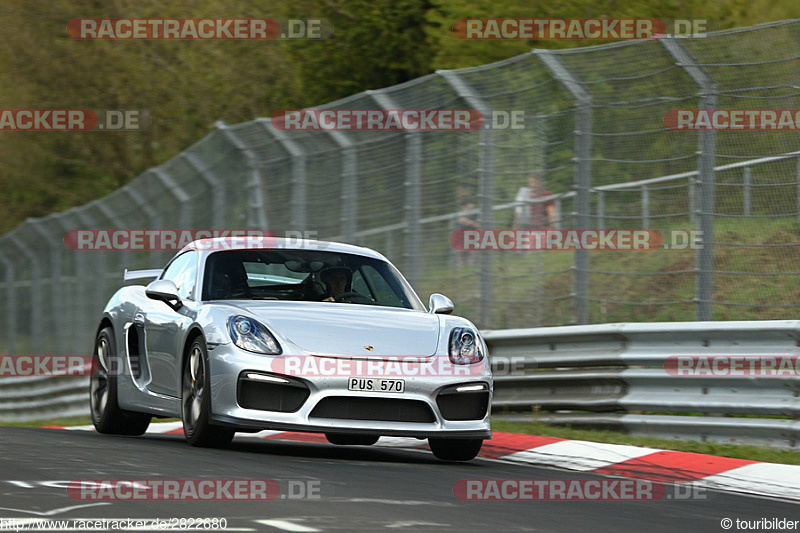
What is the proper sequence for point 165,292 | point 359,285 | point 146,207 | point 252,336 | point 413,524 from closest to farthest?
point 413,524
point 252,336
point 165,292
point 359,285
point 146,207

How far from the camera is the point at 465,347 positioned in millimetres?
8625

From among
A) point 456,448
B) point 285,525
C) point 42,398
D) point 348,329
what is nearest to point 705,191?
point 456,448

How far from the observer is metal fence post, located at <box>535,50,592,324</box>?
36.5 ft

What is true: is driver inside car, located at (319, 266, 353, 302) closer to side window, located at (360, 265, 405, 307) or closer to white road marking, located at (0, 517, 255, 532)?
side window, located at (360, 265, 405, 307)

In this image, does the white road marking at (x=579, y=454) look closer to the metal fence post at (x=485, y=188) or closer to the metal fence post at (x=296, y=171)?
the metal fence post at (x=485, y=188)

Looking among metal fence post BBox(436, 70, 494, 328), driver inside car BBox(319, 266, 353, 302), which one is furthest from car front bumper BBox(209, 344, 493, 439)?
metal fence post BBox(436, 70, 494, 328)

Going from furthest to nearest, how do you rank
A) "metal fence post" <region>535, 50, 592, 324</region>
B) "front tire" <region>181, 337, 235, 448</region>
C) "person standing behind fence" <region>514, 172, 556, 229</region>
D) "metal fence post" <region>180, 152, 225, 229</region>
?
"metal fence post" <region>180, 152, 225, 229</region> < "person standing behind fence" <region>514, 172, 556, 229</region> < "metal fence post" <region>535, 50, 592, 324</region> < "front tire" <region>181, 337, 235, 448</region>

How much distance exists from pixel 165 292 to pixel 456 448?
80.6 inches

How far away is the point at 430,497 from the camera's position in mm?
6473

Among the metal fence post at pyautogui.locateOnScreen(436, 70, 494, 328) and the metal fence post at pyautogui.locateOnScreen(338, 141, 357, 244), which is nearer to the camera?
the metal fence post at pyautogui.locateOnScreen(436, 70, 494, 328)

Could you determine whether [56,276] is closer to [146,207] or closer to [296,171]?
[146,207]

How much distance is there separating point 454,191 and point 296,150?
10.3 ft

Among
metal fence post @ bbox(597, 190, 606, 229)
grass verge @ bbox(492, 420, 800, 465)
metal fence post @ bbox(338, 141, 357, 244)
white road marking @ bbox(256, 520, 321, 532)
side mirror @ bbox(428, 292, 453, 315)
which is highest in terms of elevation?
metal fence post @ bbox(338, 141, 357, 244)

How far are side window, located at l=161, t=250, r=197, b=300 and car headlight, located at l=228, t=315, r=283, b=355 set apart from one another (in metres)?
0.95
